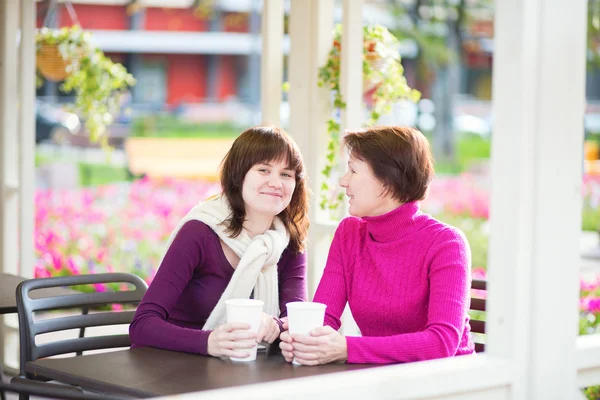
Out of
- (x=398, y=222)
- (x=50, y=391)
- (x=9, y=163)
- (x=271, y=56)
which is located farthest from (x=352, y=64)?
(x=50, y=391)

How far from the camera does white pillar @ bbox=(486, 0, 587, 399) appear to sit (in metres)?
1.70

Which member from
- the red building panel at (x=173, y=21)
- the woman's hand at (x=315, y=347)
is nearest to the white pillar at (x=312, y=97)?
the woman's hand at (x=315, y=347)

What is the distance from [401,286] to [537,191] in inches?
26.5

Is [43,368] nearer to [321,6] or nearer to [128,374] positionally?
[128,374]

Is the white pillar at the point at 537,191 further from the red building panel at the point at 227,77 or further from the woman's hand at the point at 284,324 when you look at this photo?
the red building panel at the point at 227,77

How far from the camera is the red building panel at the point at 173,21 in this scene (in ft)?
82.0

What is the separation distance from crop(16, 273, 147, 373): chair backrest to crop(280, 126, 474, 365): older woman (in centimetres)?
71

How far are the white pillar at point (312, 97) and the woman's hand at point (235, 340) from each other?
1628mm

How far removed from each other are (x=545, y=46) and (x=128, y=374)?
1.08 m

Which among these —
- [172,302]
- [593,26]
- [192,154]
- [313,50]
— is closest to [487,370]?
[172,302]

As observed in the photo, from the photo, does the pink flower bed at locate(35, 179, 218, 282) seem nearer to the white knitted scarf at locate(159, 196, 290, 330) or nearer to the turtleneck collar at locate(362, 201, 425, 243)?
the white knitted scarf at locate(159, 196, 290, 330)

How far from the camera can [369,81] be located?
12.5 feet

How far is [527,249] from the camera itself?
5.67 feet

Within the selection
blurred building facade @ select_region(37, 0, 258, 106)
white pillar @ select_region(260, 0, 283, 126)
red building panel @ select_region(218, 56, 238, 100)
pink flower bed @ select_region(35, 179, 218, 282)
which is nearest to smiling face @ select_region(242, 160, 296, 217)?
white pillar @ select_region(260, 0, 283, 126)
